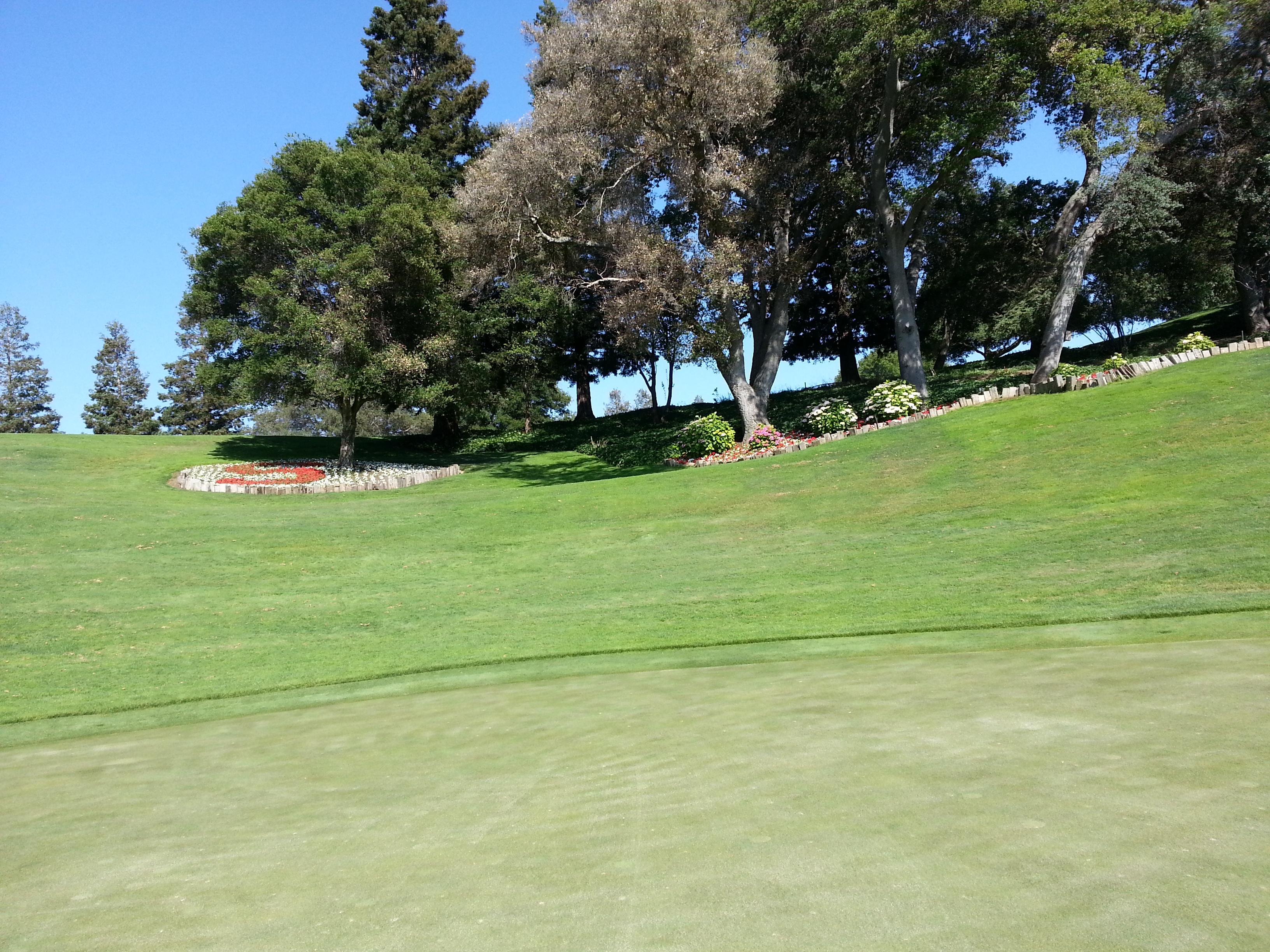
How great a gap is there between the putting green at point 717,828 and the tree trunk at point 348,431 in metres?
23.9

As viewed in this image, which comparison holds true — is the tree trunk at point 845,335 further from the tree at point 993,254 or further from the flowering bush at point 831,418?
the flowering bush at point 831,418

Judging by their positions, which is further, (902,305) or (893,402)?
(902,305)

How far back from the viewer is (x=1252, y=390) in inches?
680

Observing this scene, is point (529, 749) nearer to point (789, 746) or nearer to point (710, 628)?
point (789, 746)

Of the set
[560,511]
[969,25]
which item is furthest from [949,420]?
[969,25]

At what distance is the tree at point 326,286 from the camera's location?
1087 inches

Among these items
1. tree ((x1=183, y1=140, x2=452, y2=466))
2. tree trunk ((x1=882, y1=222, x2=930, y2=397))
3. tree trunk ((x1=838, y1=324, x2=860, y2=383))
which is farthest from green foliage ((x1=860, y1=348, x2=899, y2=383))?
tree ((x1=183, y1=140, x2=452, y2=466))

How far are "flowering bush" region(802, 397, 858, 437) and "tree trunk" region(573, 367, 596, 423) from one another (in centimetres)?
1963

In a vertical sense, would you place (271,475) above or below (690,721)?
above

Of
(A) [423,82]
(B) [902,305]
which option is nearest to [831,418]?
(B) [902,305]

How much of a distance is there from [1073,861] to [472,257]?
27.8m

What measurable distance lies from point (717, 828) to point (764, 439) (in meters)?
22.8

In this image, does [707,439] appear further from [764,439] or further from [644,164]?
[644,164]

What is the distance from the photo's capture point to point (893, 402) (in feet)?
80.5
